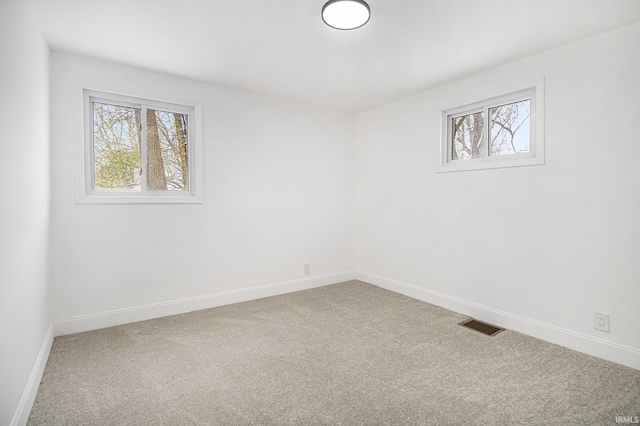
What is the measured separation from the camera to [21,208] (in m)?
1.83

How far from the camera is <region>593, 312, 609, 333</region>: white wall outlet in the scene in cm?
243

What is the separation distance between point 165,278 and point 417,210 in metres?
2.88

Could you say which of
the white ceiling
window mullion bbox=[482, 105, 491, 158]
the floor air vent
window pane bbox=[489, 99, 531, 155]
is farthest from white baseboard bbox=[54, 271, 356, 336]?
window pane bbox=[489, 99, 531, 155]

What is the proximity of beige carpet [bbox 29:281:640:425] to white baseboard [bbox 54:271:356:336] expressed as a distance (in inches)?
4.3

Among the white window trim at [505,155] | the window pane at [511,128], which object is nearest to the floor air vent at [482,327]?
the white window trim at [505,155]

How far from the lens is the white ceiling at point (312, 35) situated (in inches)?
84.4

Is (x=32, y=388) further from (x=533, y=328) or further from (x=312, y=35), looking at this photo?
(x=533, y=328)

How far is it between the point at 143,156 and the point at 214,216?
0.92m

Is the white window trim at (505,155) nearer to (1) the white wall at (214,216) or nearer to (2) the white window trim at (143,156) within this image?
(1) the white wall at (214,216)

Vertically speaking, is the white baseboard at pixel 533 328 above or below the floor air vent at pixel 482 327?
above

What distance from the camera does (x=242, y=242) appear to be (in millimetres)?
3818

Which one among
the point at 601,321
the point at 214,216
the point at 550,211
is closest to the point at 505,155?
the point at 550,211

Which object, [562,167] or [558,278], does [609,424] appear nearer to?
[558,278]

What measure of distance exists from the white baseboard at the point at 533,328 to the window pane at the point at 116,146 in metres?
3.26
